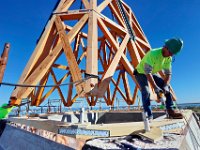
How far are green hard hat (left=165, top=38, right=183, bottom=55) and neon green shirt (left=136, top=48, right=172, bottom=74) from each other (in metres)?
0.24

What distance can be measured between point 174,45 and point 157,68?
0.68 m

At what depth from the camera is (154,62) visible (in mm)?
3693

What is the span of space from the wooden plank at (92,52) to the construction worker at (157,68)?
118cm

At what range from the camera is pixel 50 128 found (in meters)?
3.06

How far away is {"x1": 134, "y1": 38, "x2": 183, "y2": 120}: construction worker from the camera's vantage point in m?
3.41

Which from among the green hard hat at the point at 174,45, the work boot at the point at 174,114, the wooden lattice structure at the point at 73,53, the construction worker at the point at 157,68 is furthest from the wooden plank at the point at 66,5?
the work boot at the point at 174,114

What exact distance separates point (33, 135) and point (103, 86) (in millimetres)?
2363

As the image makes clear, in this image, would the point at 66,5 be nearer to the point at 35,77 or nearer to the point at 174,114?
the point at 35,77

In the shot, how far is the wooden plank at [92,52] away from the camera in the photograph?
4.64m

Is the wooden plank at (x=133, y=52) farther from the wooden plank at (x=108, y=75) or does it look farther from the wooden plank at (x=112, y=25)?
the wooden plank at (x=108, y=75)

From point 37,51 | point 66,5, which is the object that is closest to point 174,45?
point 37,51

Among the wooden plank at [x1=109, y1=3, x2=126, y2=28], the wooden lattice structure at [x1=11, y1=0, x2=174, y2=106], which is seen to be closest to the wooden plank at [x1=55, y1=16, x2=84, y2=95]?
the wooden lattice structure at [x1=11, y1=0, x2=174, y2=106]

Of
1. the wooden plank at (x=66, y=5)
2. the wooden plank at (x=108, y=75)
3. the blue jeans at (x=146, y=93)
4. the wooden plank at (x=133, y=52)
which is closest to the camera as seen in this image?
the blue jeans at (x=146, y=93)

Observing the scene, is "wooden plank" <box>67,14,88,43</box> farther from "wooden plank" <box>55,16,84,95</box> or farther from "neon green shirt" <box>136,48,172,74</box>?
"neon green shirt" <box>136,48,172,74</box>
